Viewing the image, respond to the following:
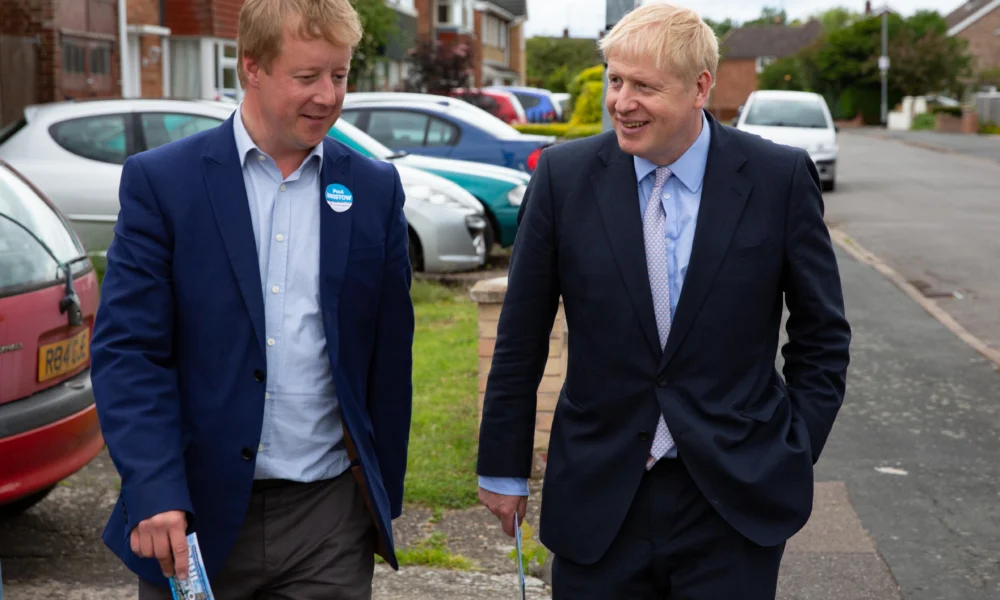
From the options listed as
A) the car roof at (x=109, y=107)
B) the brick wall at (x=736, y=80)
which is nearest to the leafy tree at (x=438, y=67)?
the car roof at (x=109, y=107)

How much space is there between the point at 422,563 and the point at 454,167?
805cm

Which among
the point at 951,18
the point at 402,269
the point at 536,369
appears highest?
the point at 951,18

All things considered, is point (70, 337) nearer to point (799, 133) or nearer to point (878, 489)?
point (878, 489)

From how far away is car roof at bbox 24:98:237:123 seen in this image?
1044cm

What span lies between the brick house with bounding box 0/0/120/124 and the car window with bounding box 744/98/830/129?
10.8 m

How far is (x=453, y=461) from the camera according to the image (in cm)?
622

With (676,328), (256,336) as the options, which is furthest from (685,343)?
(256,336)

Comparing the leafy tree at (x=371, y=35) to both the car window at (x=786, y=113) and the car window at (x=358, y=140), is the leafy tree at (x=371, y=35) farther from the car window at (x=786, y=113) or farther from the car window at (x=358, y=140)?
the car window at (x=358, y=140)

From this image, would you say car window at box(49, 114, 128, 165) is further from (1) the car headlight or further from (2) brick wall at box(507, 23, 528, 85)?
(2) brick wall at box(507, 23, 528, 85)

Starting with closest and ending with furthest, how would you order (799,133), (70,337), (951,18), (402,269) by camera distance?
(402,269) < (70,337) < (799,133) < (951,18)

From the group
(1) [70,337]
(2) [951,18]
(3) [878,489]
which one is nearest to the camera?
(1) [70,337]

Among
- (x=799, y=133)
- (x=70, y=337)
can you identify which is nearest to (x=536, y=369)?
(x=70, y=337)

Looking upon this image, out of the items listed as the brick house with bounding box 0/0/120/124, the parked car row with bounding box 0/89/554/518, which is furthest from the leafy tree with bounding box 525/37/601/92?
the parked car row with bounding box 0/89/554/518

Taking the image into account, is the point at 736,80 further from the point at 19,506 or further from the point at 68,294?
the point at 68,294
